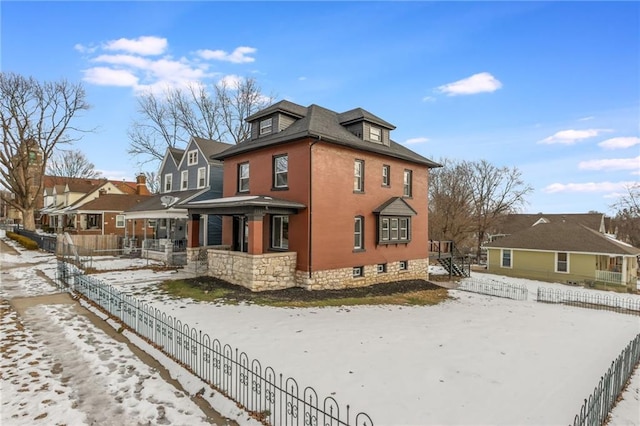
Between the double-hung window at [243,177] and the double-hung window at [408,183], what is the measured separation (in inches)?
393

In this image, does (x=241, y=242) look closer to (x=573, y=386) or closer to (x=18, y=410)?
(x=18, y=410)

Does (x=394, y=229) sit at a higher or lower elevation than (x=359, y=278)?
higher

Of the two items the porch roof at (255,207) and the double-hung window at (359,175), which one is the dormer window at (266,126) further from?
the double-hung window at (359,175)

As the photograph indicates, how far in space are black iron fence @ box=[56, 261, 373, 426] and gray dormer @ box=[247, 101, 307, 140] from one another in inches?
444

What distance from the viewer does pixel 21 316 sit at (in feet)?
35.3

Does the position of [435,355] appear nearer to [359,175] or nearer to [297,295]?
[297,295]

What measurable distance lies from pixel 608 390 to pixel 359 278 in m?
12.2

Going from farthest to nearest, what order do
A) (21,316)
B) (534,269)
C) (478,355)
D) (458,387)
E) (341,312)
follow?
1. (534,269)
2. (341,312)
3. (21,316)
4. (478,355)
5. (458,387)

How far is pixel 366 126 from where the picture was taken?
1917cm

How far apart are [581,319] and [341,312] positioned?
10207mm

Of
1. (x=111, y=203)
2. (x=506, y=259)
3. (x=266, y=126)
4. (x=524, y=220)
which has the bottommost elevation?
(x=506, y=259)

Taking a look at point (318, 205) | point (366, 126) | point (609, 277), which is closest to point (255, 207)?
point (318, 205)

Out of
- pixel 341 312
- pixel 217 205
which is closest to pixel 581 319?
pixel 341 312

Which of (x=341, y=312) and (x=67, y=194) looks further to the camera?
(x=67, y=194)
